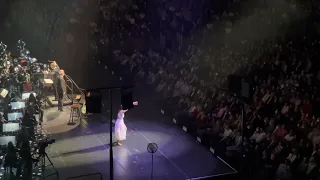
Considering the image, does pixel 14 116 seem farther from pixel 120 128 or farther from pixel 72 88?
pixel 72 88

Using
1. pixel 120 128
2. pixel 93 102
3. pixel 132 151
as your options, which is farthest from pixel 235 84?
pixel 120 128

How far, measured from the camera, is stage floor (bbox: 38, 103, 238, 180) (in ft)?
46.2

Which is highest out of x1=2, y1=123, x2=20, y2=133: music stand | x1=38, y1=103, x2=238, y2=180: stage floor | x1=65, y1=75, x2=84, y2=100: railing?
x1=2, y1=123, x2=20, y2=133: music stand

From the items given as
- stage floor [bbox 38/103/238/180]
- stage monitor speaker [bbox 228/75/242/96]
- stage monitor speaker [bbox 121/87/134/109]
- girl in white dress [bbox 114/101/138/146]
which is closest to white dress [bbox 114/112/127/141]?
girl in white dress [bbox 114/101/138/146]

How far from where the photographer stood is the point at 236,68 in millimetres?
18781

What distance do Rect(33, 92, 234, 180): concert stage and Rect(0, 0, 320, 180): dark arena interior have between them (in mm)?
32

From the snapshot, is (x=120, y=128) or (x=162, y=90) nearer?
(x=120, y=128)

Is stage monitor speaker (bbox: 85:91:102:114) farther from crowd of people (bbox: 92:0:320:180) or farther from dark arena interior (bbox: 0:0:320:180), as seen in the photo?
crowd of people (bbox: 92:0:320:180)

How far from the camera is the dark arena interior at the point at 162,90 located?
13273 millimetres

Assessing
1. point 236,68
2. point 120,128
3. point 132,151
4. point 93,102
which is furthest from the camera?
point 236,68

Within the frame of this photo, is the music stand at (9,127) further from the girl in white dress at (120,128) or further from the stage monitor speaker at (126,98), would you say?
the stage monitor speaker at (126,98)

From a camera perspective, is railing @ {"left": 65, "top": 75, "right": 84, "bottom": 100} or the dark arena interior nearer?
the dark arena interior

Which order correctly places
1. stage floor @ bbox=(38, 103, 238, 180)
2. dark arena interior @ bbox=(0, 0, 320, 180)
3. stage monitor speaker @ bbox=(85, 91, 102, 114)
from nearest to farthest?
1. stage monitor speaker @ bbox=(85, 91, 102, 114)
2. dark arena interior @ bbox=(0, 0, 320, 180)
3. stage floor @ bbox=(38, 103, 238, 180)

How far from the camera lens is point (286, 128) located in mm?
14102
